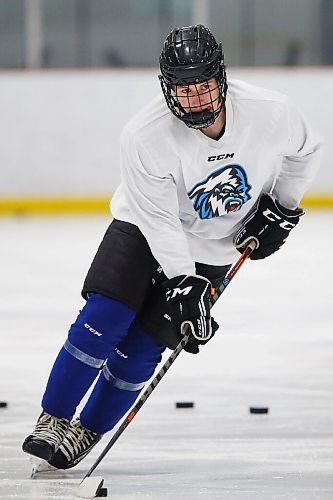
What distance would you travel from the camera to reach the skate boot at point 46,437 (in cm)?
256

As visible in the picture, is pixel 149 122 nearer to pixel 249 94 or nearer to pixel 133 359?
pixel 249 94

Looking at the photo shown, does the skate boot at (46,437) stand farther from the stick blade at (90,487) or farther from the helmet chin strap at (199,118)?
the helmet chin strap at (199,118)

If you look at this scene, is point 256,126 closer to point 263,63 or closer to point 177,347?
point 177,347

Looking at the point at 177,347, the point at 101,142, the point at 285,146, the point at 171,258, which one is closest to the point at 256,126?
the point at 285,146

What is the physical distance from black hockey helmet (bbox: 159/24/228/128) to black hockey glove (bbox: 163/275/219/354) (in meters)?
0.33

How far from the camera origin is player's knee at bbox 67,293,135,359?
2.57 metres

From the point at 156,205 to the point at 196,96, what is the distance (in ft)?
0.84

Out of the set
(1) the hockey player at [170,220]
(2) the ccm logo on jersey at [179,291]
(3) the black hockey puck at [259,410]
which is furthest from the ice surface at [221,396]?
(2) the ccm logo on jersey at [179,291]

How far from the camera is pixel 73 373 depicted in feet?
8.54

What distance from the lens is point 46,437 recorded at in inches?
102

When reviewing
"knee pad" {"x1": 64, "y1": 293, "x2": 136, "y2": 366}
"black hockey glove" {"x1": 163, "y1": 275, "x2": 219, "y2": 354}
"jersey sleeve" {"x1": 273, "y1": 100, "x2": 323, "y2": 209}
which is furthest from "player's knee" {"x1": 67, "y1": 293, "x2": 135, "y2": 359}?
"jersey sleeve" {"x1": 273, "y1": 100, "x2": 323, "y2": 209}

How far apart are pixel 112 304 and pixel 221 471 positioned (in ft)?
1.44

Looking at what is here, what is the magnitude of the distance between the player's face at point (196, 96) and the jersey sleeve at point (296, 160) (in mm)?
273

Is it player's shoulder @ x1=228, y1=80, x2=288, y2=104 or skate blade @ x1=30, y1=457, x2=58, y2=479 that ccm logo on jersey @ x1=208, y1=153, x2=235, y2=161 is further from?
skate blade @ x1=30, y1=457, x2=58, y2=479
